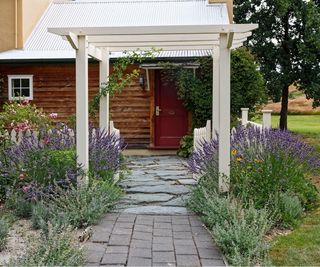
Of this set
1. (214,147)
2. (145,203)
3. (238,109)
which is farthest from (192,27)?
(238,109)

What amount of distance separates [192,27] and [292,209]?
255 centimetres

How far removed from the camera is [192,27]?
593cm

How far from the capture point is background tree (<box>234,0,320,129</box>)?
690 inches

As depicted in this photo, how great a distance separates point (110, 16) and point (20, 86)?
4296mm

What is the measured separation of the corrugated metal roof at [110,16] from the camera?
14.4 m

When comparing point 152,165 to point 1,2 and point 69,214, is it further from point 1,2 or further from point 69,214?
point 1,2

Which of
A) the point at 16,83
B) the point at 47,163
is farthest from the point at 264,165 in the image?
the point at 16,83

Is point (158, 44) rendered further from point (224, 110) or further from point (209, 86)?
point (209, 86)

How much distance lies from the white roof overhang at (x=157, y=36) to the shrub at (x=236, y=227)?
2043 millimetres

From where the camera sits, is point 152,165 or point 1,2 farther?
point 1,2

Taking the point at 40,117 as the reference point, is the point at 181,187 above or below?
below

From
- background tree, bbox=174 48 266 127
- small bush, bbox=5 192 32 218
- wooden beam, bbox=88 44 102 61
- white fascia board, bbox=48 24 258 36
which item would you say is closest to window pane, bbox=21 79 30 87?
background tree, bbox=174 48 266 127

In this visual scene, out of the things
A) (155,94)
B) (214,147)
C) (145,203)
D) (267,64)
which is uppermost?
(267,64)

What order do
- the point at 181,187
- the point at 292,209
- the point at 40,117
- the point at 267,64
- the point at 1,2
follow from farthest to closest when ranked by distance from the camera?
the point at 267,64 < the point at 1,2 < the point at 40,117 < the point at 181,187 < the point at 292,209
